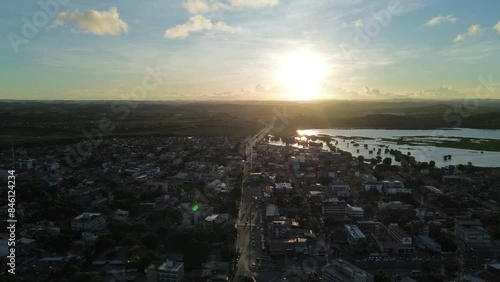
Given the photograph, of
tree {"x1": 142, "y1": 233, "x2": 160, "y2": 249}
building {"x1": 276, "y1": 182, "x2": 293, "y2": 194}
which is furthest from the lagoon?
tree {"x1": 142, "y1": 233, "x2": 160, "y2": 249}

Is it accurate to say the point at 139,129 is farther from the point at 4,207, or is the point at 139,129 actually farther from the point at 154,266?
the point at 154,266

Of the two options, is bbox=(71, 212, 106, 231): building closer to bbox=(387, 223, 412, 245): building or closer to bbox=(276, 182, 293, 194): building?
bbox=(276, 182, 293, 194): building

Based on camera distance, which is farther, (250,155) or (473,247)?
(250,155)

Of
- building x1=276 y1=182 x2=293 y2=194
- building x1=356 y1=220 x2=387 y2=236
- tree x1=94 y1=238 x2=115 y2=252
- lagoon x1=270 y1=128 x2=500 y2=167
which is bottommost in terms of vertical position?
tree x1=94 y1=238 x2=115 y2=252

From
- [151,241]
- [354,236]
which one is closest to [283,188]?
[354,236]

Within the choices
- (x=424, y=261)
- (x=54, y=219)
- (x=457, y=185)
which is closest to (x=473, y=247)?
(x=424, y=261)

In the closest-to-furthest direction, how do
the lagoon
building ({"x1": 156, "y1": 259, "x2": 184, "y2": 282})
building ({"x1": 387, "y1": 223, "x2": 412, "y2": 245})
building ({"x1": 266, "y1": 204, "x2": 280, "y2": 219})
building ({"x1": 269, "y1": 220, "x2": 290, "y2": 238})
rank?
building ({"x1": 156, "y1": 259, "x2": 184, "y2": 282}) → building ({"x1": 387, "y1": 223, "x2": 412, "y2": 245}) → building ({"x1": 269, "y1": 220, "x2": 290, "y2": 238}) → building ({"x1": 266, "y1": 204, "x2": 280, "y2": 219}) → the lagoon
